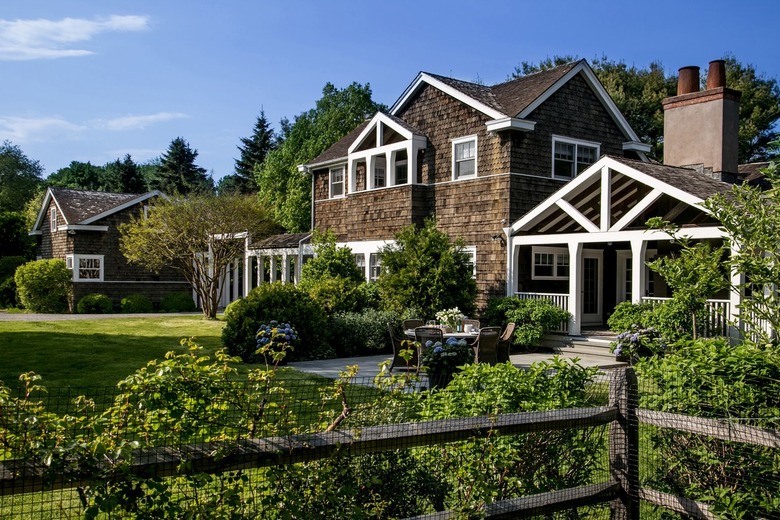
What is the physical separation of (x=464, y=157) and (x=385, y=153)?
3.15 meters

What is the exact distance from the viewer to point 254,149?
194 feet

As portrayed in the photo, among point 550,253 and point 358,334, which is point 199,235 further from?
point 550,253

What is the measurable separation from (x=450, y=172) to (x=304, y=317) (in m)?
8.03

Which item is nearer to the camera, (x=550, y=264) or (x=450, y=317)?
(x=450, y=317)

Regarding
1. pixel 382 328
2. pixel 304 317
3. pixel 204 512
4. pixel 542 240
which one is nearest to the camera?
pixel 204 512

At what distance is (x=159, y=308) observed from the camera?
3406cm

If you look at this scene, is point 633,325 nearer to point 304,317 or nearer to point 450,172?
point 304,317

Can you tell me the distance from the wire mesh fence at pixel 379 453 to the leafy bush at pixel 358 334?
11.8 meters

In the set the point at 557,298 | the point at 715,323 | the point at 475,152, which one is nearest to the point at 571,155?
the point at 475,152

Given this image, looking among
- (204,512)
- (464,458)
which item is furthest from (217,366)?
(464,458)

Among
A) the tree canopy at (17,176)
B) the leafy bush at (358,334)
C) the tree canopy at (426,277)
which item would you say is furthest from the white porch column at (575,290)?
the tree canopy at (17,176)

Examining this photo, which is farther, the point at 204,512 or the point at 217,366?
the point at 217,366

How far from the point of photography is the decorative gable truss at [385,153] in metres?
22.0

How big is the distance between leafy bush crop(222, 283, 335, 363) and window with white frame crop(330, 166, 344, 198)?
10.6 meters
